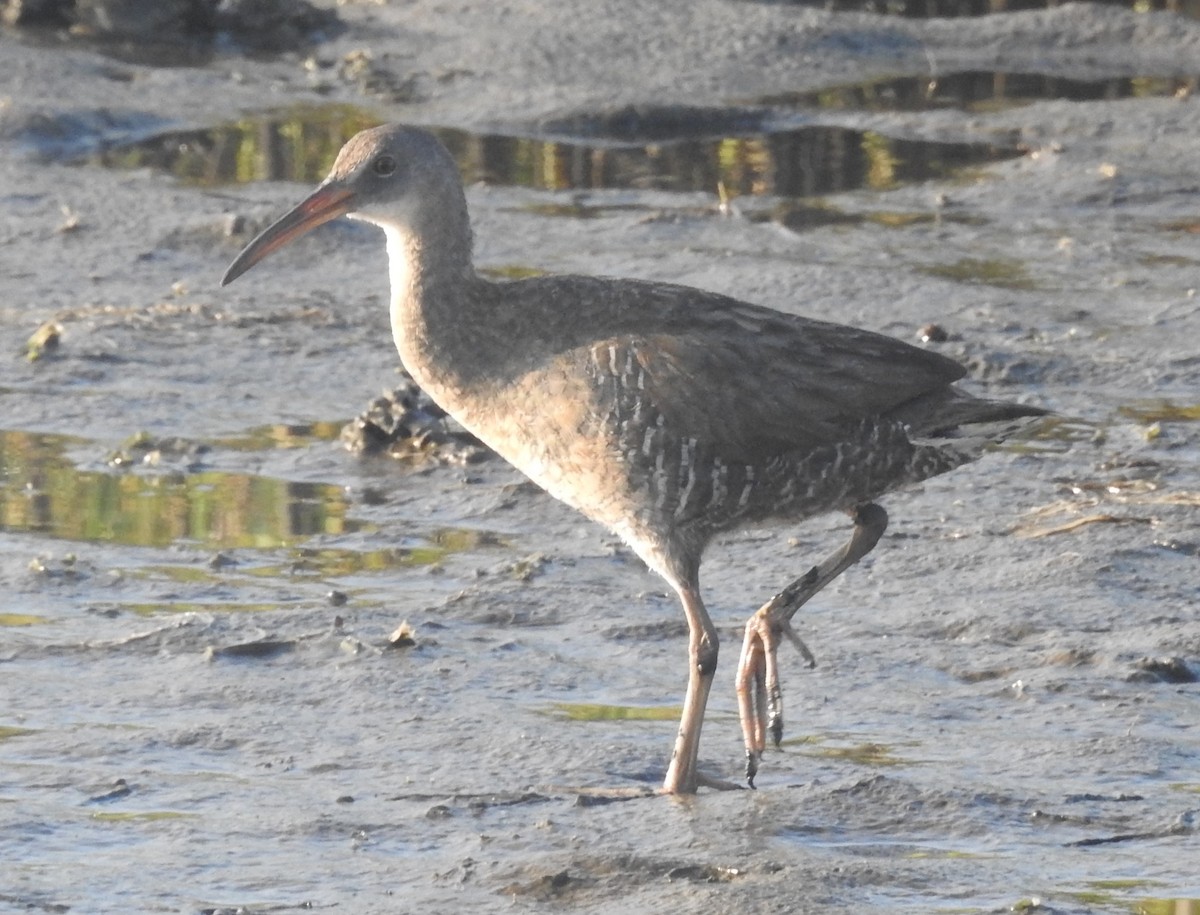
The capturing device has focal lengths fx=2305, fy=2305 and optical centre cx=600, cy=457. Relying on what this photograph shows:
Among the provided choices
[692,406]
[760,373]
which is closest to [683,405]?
[692,406]

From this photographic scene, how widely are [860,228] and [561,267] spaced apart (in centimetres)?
149

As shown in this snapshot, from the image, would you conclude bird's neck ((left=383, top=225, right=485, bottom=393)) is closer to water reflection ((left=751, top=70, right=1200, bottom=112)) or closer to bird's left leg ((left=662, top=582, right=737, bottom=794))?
bird's left leg ((left=662, top=582, right=737, bottom=794))

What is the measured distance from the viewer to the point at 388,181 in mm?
5977

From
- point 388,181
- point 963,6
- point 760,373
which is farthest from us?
point 963,6

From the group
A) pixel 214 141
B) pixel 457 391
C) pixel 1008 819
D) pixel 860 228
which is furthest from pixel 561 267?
pixel 1008 819

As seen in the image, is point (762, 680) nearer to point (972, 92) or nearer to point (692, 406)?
point (692, 406)

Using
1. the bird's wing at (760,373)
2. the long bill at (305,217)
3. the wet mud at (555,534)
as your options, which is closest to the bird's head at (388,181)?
the long bill at (305,217)

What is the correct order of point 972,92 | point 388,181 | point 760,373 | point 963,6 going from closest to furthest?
point 760,373, point 388,181, point 972,92, point 963,6

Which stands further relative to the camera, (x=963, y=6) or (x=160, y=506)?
(x=963, y=6)

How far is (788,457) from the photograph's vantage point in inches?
219

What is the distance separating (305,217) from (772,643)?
1672mm

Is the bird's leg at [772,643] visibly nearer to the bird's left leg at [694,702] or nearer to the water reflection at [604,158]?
the bird's left leg at [694,702]

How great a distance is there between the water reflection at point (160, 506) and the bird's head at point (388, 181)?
4.46 feet

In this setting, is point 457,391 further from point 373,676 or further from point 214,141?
point 214,141
